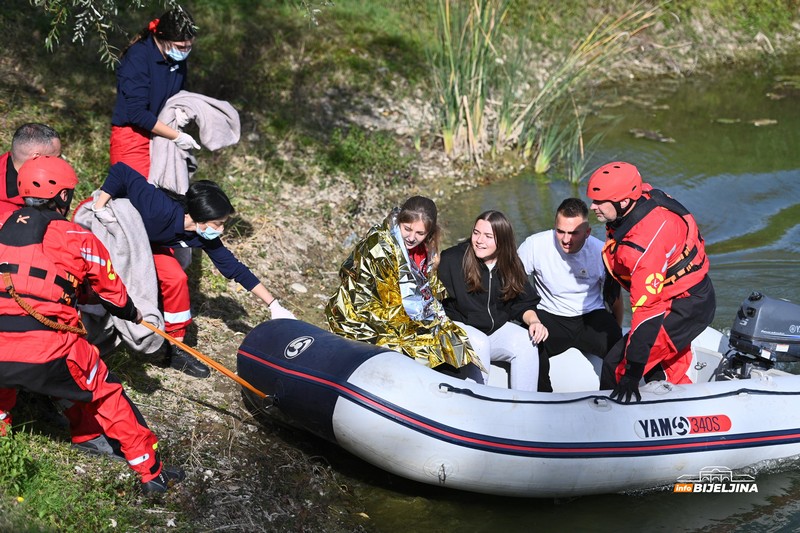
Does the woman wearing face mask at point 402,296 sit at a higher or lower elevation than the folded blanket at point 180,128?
lower

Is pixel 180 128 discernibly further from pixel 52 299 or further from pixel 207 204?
pixel 52 299

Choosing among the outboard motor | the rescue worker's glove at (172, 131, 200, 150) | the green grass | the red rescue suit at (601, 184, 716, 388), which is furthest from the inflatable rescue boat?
the green grass

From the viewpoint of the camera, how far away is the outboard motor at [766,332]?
4.80m

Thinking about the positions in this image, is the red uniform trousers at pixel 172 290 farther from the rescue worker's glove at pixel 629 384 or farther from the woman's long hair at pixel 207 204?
the rescue worker's glove at pixel 629 384

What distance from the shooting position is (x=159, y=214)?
473 centimetres

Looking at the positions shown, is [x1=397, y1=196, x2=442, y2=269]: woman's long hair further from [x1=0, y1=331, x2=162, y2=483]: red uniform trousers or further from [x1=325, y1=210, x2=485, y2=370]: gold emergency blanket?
[x1=0, y1=331, x2=162, y2=483]: red uniform trousers

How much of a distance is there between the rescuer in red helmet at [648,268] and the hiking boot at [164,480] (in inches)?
84.6

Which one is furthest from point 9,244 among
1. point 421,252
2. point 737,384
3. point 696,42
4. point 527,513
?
point 696,42

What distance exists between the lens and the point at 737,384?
478cm

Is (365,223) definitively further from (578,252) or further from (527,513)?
(527,513)

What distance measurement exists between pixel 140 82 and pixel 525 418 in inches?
110

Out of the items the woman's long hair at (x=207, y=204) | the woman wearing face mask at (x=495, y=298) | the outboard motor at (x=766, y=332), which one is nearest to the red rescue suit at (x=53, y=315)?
the woman's long hair at (x=207, y=204)

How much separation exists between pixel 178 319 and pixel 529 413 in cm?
197

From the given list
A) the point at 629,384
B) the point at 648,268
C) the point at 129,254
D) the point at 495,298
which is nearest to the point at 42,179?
the point at 129,254
